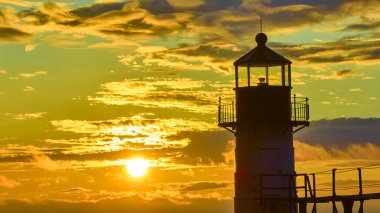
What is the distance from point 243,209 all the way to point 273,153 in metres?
3.09

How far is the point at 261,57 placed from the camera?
163 ft

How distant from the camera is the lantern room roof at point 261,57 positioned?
49781 millimetres

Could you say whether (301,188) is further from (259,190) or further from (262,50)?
(262,50)

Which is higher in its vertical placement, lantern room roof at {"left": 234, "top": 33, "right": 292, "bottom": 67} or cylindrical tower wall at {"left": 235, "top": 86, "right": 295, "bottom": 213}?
lantern room roof at {"left": 234, "top": 33, "right": 292, "bottom": 67}

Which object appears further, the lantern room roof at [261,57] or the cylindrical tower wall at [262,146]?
the lantern room roof at [261,57]

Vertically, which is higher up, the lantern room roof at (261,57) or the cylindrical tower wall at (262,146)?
the lantern room roof at (261,57)

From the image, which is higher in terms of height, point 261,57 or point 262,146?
point 261,57

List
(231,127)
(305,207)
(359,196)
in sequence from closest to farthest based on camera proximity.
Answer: (359,196), (305,207), (231,127)

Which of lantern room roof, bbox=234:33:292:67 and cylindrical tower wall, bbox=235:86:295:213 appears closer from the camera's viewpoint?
cylindrical tower wall, bbox=235:86:295:213

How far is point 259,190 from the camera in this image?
4822cm

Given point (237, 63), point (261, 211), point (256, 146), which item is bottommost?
point (261, 211)

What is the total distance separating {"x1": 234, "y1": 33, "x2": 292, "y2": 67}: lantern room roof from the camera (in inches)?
1960

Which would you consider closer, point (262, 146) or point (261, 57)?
point (262, 146)

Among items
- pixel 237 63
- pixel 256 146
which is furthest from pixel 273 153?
pixel 237 63
